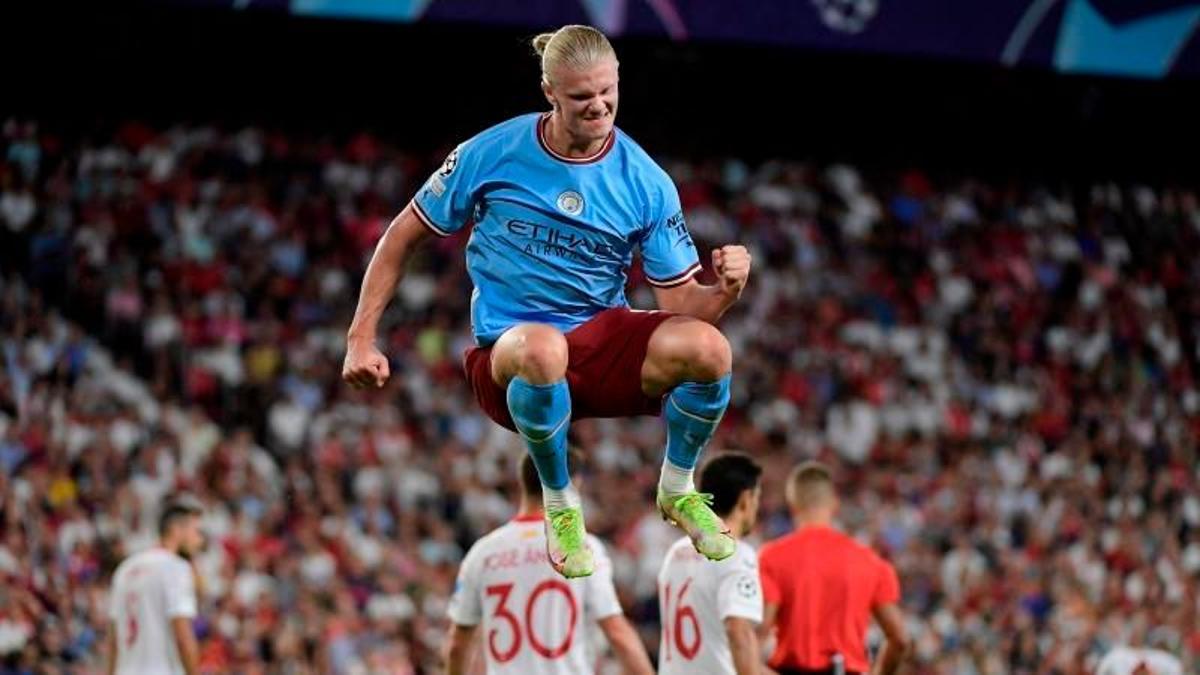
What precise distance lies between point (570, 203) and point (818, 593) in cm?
303

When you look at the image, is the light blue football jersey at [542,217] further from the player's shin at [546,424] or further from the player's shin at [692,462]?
the player's shin at [692,462]

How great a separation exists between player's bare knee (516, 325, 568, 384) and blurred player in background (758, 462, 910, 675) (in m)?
2.87

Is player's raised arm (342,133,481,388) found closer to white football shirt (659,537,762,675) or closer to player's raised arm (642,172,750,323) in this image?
player's raised arm (642,172,750,323)

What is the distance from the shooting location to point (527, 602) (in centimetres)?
823

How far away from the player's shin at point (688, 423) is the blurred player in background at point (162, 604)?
4.08 m

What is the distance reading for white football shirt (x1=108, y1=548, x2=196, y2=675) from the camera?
32.6 ft

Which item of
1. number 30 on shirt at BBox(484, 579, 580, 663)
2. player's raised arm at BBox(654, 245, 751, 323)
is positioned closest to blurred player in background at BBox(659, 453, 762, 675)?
number 30 on shirt at BBox(484, 579, 580, 663)

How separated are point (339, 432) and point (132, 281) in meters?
2.29

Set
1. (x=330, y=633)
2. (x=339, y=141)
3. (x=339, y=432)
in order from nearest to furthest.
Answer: (x=330, y=633) < (x=339, y=432) < (x=339, y=141)

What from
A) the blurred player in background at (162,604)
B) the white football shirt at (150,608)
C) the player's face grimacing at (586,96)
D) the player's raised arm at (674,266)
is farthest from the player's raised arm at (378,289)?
the white football shirt at (150,608)

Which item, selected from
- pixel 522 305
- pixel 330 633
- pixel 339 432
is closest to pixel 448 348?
pixel 339 432

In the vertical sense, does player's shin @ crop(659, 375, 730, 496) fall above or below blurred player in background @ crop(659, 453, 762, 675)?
above

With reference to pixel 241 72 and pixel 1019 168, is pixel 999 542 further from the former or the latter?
pixel 241 72

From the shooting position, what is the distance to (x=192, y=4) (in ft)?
45.2
